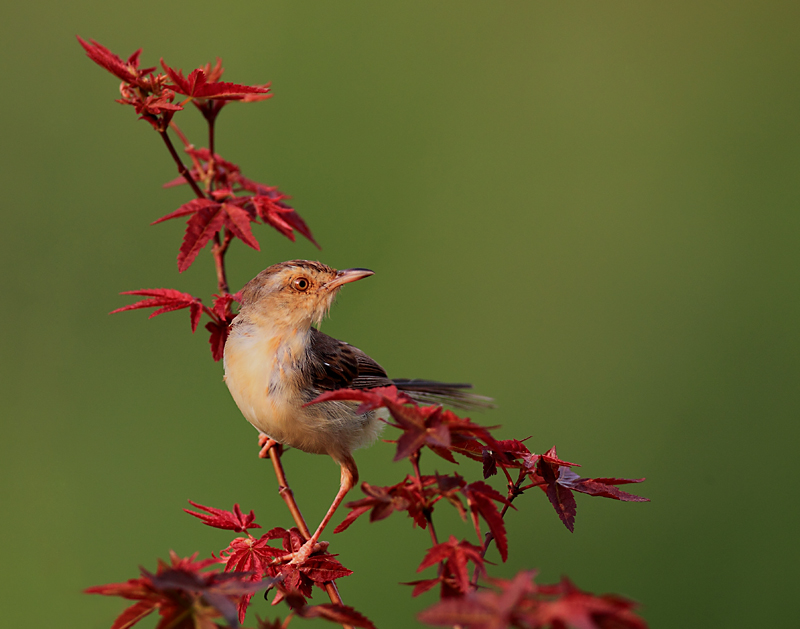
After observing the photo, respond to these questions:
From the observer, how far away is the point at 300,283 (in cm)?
271

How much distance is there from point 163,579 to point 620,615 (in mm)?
742

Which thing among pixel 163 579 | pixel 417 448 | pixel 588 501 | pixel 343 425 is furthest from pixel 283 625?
pixel 588 501

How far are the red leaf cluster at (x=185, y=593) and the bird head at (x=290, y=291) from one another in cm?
149

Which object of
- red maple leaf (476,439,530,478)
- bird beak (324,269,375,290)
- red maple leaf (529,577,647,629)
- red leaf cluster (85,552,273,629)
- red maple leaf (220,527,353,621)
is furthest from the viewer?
bird beak (324,269,375,290)

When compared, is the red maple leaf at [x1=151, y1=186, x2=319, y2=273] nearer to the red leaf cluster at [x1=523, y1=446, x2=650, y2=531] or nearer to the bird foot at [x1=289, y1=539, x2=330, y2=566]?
the bird foot at [x1=289, y1=539, x2=330, y2=566]

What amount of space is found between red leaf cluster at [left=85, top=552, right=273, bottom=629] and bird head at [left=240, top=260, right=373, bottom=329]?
4.88 feet

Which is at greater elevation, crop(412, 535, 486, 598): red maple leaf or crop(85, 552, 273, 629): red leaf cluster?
crop(412, 535, 486, 598): red maple leaf

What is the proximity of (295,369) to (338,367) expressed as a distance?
25 cm

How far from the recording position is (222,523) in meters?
2.04

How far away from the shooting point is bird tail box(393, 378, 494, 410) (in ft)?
9.32

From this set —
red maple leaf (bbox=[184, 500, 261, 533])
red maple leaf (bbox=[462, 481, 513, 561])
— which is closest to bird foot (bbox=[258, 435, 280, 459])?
red maple leaf (bbox=[184, 500, 261, 533])

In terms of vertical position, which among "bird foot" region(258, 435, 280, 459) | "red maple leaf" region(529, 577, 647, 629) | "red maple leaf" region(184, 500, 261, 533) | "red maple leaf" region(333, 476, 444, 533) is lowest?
"bird foot" region(258, 435, 280, 459)

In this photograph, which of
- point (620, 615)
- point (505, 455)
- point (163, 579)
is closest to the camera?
point (620, 615)

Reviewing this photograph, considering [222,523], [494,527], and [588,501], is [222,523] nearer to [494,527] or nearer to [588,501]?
[494,527]
